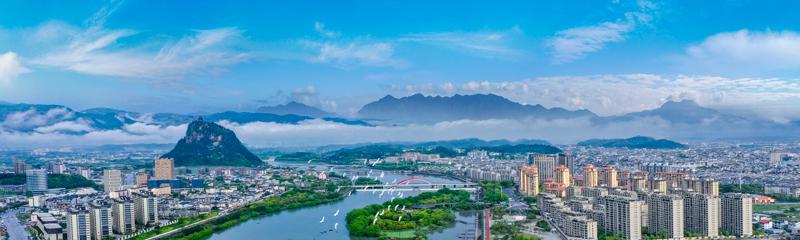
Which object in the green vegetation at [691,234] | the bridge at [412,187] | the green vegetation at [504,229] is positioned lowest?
the bridge at [412,187]

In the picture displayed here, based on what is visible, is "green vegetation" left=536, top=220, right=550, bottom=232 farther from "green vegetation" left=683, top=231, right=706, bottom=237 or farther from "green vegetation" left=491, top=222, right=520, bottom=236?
"green vegetation" left=683, top=231, right=706, bottom=237

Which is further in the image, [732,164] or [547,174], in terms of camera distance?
[732,164]

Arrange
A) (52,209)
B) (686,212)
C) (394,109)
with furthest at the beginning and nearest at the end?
(394,109)
(52,209)
(686,212)

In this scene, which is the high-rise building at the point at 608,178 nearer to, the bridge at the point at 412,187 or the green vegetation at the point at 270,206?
the bridge at the point at 412,187

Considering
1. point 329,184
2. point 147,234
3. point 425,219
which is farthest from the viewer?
point 329,184

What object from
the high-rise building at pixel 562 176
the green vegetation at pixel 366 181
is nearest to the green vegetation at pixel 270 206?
the green vegetation at pixel 366 181

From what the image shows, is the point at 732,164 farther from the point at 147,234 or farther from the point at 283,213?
the point at 147,234

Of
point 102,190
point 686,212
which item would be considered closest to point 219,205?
point 102,190
